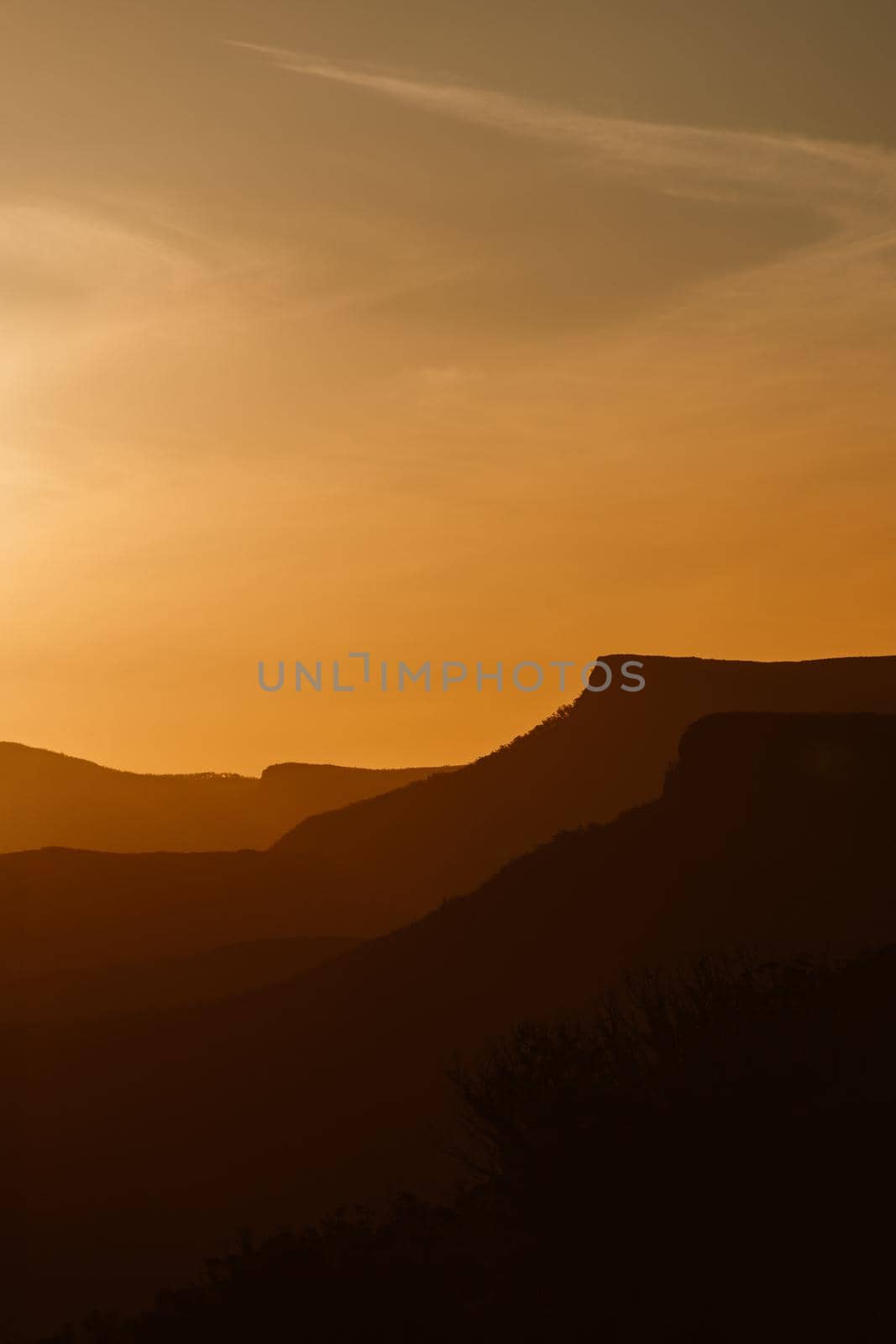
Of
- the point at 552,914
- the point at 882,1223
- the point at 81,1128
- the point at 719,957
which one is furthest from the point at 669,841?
the point at 882,1223

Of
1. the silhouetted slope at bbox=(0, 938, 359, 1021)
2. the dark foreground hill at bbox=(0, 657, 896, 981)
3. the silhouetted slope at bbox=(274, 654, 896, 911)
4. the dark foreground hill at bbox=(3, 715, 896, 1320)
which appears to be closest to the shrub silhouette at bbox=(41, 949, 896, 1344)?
the dark foreground hill at bbox=(3, 715, 896, 1320)

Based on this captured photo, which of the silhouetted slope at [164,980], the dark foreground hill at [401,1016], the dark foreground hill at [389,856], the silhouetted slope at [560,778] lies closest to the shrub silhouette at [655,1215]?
the dark foreground hill at [401,1016]

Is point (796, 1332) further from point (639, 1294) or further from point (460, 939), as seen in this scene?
point (460, 939)

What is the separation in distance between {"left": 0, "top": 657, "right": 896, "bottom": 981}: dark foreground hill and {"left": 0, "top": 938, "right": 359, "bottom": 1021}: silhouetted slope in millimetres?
11801

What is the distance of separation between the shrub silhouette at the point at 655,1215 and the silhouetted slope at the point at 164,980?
6450cm

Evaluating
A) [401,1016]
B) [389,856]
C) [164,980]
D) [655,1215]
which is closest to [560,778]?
[389,856]

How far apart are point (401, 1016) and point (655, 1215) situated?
150 feet

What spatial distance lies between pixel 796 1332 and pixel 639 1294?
412cm

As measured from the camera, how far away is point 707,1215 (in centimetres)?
3022

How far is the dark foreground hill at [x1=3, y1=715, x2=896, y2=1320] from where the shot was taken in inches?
2539

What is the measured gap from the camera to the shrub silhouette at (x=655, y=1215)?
27875mm

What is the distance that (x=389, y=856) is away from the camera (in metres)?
148

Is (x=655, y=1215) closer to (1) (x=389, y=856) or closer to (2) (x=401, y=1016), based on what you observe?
(2) (x=401, y=1016)

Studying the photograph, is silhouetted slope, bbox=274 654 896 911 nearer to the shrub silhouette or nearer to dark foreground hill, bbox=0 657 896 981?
dark foreground hill, bbox=0 657 896 981
